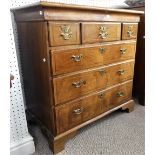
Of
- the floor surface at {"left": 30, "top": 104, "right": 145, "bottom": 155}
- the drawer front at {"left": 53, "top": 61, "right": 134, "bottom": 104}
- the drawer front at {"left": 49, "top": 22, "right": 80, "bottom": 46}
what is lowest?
the floor surface at {"left": 30, "top": 104, "right": 145, "bottom": 155}

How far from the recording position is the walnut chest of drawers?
3.71 ft

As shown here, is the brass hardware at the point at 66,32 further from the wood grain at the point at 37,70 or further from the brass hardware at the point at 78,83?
the brass hardware at the point at 78,83

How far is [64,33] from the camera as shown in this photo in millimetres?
1141

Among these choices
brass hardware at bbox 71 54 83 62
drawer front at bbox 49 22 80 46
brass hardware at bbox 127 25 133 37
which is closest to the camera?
drawer front at bbox 49 22 80 46

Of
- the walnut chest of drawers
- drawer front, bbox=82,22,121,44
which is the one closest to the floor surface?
the walnut chest of drawers

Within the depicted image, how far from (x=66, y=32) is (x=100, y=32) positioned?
0.33 metres

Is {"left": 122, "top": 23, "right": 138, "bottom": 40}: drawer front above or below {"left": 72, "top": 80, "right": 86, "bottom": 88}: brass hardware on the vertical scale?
above

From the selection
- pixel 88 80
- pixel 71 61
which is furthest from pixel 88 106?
→ pixel 71 61

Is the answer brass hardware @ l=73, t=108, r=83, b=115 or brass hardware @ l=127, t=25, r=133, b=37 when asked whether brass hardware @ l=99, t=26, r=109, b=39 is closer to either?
brass hardware @ l=127, t=25, r=133, b=37

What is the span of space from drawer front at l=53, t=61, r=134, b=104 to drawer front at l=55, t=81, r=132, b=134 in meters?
0.06

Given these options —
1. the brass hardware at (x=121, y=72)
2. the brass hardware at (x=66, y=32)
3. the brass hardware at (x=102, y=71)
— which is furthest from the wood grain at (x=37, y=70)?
the brass hardware at (x=121, y=72)
